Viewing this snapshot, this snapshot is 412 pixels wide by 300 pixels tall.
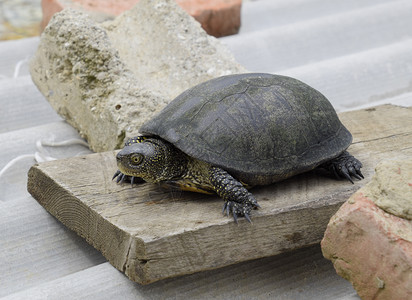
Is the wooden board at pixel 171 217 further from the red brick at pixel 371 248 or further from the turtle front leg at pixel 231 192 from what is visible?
the red brick at pixel 371 248

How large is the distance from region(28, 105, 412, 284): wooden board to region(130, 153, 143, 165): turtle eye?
0.17 m

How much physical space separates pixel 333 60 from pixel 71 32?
184 centimetres

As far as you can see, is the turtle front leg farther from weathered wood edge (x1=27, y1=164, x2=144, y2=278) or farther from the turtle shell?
weathered wood edge (x1=27, y1=164, x2=144, y2=278)

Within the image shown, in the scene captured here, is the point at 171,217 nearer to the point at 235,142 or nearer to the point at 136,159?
the point at 136,159

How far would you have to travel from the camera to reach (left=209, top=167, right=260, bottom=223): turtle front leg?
6.85 feet

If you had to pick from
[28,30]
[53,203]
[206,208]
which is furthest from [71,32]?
[28,30]

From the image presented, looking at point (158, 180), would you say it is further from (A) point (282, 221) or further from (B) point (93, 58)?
(B) point (93, 58)

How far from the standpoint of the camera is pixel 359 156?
266 centimetres

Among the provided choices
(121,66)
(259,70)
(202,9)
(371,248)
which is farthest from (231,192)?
(202,9)

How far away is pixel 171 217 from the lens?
82.6 inches

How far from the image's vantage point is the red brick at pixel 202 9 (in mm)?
4688

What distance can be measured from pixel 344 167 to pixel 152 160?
2.66 feet

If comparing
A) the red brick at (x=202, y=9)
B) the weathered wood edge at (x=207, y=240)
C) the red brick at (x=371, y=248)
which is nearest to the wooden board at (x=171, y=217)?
the weathered wood edge at (x=207, y=240)

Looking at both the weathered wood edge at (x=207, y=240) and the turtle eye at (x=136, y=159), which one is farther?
the turtle eye at (x=136, y=159)
